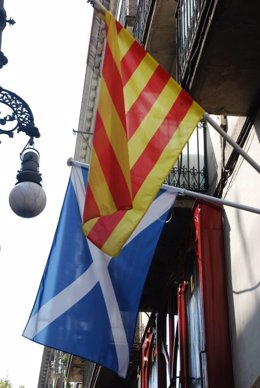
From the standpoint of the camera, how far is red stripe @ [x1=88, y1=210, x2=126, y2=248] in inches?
223

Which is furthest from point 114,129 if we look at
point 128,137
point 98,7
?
point 98,7

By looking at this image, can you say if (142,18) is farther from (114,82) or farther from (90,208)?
(90,208)

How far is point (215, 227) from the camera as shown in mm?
8938

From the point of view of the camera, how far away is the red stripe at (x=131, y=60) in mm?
5949

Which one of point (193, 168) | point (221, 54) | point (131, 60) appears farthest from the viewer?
point (193, 168)

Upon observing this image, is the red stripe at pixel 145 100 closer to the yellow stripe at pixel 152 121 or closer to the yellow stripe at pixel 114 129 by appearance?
the yellow stripe at pixel 152 121

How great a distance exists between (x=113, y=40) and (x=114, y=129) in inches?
37.5

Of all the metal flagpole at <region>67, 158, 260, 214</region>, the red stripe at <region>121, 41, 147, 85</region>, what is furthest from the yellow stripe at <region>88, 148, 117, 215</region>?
the metal flagpole at <region>67, 158, 260, 214</region>

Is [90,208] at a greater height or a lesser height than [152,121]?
lesser

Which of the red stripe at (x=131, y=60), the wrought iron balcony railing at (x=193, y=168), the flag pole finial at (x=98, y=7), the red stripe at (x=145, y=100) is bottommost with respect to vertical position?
the red stripe at (x=145, y=100)

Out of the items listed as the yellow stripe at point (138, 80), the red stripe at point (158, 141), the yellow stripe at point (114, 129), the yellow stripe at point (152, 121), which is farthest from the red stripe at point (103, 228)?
the yellow stripe at point (138, 80)

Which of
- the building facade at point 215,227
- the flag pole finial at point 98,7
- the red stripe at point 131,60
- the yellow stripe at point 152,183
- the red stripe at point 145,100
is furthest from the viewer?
the building facade at point 215,227

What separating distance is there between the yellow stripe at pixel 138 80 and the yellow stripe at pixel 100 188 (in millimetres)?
635

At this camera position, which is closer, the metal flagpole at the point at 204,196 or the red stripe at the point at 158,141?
the red stripe at the point at 158,141
